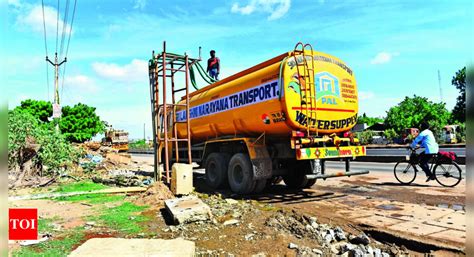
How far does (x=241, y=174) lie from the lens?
30.0 feet

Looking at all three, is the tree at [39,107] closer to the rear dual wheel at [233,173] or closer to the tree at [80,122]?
the tree at [80,122]

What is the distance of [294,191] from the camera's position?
372 inches

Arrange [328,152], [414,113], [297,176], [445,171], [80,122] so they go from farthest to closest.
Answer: [414,113], [80,122], [297,176], [445,171], [328,152]

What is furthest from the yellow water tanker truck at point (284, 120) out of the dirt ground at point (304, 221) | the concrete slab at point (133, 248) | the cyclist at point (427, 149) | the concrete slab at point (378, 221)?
the concrete slab at point (133, 248)

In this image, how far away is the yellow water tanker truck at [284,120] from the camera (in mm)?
7758

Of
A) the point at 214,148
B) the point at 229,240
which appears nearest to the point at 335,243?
the point at 229,240

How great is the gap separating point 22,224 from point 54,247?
2931 mm

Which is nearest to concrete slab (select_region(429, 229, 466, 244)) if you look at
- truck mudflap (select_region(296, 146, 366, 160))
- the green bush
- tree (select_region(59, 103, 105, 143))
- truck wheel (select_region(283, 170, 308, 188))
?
truck mudflap (select_region(296, 146, 366, 160))

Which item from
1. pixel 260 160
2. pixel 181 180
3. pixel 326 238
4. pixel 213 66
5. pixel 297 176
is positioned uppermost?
pixel 213 66

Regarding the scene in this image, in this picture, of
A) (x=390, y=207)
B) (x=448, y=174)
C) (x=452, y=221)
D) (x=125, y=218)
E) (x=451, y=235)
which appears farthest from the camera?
(x=448, y=174)

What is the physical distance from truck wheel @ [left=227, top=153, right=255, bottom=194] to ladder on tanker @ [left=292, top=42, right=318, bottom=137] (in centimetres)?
182

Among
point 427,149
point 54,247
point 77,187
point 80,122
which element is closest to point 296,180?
point 427,149

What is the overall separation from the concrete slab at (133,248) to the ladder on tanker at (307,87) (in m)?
4.79

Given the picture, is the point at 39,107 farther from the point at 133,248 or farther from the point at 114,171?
the point at 133,248
